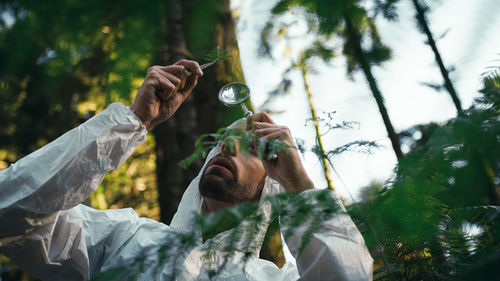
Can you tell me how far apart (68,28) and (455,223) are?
1496 mm

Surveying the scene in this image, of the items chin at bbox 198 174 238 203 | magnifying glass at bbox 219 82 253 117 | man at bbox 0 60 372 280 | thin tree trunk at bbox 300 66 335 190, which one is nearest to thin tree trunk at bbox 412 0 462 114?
thin tree trunk at bbox 300 66 335 190

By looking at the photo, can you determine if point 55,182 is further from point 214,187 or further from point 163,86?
point 214,187

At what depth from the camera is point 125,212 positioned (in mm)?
2473

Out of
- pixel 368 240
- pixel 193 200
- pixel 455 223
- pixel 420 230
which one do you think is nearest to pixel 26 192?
pixel 193 200

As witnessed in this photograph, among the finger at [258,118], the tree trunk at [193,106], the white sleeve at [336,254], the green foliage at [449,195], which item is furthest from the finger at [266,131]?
the tree trunk at [193,106]

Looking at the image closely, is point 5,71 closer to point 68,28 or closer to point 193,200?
point 68,28

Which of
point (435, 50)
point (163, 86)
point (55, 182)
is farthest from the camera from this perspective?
point (163, 86)

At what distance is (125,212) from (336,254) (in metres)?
1.77

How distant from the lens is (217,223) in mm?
814

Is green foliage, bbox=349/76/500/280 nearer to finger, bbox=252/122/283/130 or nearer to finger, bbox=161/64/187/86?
finger, bbox=252/122/283/130

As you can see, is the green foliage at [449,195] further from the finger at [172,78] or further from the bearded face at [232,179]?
the finger at [172,78]

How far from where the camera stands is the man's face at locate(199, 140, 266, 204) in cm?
226

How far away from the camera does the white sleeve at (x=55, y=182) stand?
162 centimetres

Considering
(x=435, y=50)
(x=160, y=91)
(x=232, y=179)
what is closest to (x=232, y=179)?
(x=232, y=179)
